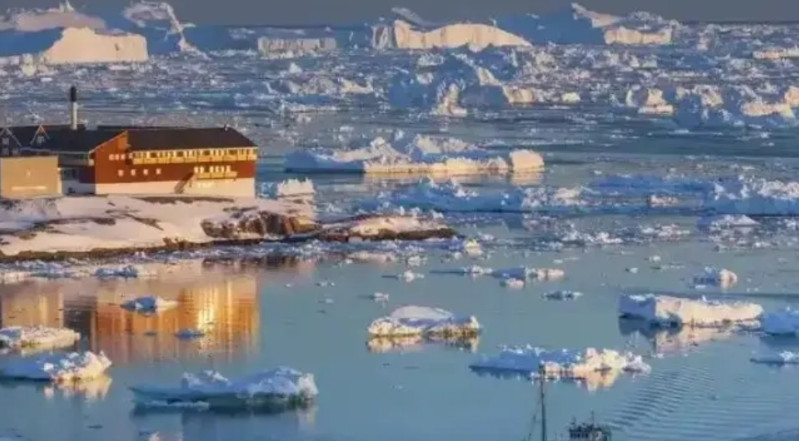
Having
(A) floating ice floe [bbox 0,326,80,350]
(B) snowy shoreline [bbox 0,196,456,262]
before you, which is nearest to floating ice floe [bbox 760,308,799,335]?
(A) floating ice floe [bbox 0,326,80,350]

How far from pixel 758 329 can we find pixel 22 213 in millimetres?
7984

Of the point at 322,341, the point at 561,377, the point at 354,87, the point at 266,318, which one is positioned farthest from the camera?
the point at 354,87

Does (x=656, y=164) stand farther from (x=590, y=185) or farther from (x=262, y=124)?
(x=262, y=124)

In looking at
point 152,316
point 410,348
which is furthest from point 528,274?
point 410,348

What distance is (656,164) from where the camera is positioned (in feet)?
102

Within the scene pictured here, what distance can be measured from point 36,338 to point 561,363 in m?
3.64

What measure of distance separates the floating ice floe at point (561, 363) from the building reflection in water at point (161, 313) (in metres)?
1.82

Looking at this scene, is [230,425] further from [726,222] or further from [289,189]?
[289,189]

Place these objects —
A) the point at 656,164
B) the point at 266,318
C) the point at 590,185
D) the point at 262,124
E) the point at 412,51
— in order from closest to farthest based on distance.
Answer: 1. the point at 266,318
2. the point at 590,185
3. the point at 656,164
4. the point at 262,124
5. the point at 412,51

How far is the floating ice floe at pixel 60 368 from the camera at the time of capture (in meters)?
14.2

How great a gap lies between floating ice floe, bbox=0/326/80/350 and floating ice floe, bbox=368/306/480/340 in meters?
2.06

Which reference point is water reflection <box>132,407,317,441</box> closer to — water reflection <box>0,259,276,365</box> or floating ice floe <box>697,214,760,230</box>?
water reflection <box>0,259,276,365</box>

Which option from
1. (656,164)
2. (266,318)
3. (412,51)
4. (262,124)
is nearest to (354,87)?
(262,124)

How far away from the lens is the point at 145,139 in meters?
23.7
